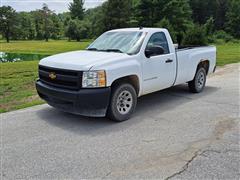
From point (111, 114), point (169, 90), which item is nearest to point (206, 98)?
point (169, 90)

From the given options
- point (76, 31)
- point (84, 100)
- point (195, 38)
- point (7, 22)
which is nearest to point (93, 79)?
point (84, 100)

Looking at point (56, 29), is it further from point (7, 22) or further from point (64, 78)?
point (64, 78)

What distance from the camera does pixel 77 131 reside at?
4.95m

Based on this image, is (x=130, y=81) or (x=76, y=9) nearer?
(x=130, y=81)

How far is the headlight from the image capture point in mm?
4883

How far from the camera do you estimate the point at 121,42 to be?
20.3 feet

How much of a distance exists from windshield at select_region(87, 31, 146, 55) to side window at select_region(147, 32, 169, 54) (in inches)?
9.8

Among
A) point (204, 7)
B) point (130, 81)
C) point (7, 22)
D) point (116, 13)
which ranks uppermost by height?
point (204, 7)

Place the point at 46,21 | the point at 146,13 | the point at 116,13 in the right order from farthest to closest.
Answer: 1. the point at 46,21
2. the point at 116,13
3. the point at 146,13

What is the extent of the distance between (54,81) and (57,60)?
420mm

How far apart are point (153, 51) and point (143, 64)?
41 cm

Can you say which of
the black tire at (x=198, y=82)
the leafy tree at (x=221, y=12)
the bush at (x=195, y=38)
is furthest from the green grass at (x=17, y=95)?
the leafy tree at (x=221, y=12)

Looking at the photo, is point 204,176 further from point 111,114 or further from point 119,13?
point 119,13

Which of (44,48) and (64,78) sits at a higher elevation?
(64,78)
